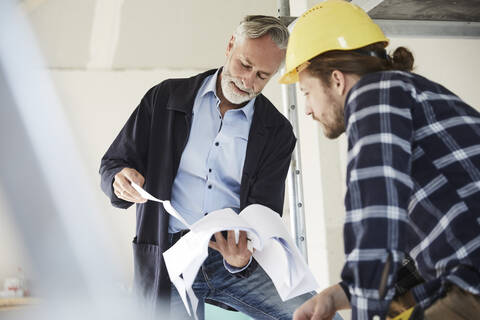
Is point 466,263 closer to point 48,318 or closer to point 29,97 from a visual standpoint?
point 48,318

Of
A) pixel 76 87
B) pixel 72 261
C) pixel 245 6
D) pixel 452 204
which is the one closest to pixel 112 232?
pixel 72 261

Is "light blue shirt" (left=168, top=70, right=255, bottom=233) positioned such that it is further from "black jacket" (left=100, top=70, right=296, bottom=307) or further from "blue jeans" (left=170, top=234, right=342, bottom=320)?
"blue jeans" (left=170, top=234, right=342, bottom=320)

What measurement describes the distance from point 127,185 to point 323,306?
684 mm

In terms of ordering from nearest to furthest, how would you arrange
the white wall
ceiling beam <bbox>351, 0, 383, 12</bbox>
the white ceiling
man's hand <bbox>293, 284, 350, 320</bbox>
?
man's hand <bbox>293, 284, 350, 320</bbox>, ceiling beam <bbox>351, 0, 383, 12</bbox>, the white wall, the white ceiling

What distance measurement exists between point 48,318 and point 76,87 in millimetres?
1981

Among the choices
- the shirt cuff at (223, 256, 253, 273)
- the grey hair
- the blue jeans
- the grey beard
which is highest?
the grey hair

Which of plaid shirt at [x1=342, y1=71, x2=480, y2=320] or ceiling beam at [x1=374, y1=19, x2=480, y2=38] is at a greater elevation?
ceiling beam at [x1=374, y1=19, x2=480, y2=38]

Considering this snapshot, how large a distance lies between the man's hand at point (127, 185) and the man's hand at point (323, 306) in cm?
60

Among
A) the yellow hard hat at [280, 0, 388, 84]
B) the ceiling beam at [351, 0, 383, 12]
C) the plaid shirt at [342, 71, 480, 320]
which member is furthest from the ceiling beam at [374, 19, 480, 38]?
the plaid shirt at [342, 71, 480, 320]

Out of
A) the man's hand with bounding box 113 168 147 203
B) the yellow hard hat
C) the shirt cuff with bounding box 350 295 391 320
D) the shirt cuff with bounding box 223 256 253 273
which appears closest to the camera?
the shirt cuff with bounding box 350 295 391 320

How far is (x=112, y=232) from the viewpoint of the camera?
15.5 feet

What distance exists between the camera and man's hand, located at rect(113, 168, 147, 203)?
4.72 ft

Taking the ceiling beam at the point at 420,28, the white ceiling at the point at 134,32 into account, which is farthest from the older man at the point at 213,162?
the white ceiling at the point at 134,32

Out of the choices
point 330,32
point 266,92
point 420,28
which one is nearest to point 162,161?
point 330,32
